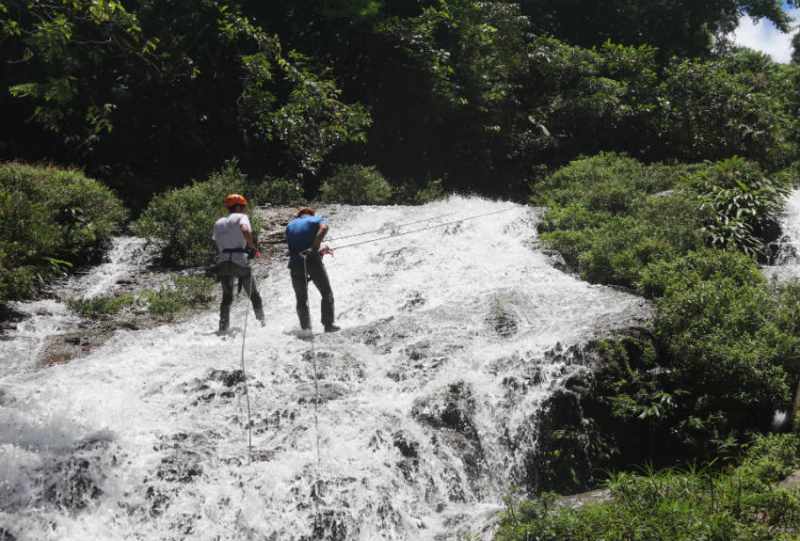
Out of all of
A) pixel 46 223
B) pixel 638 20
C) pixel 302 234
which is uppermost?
pixel 638 20

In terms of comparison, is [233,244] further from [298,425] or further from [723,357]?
[723,357]

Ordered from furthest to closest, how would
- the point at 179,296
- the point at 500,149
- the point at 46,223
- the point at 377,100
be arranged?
the point at 500,149, the point at 377,100, the point at 46,223, the point at 179,296

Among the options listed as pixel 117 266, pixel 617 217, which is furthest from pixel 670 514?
pixel 117 266

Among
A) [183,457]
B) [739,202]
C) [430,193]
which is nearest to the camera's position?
[183,457]

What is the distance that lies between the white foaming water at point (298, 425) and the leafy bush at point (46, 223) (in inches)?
93.2

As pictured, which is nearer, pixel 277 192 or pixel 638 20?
pixel 277 192

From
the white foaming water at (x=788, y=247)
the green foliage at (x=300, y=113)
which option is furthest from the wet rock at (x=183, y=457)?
the green foliage at (x=300, y=113)

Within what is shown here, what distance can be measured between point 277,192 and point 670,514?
13426 millimetres

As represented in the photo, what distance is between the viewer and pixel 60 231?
41.5ft

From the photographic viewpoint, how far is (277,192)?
17.7m

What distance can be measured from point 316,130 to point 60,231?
7.57 m

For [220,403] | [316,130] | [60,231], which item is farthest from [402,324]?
[316,130]

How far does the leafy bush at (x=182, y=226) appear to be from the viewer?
13930 millimetres

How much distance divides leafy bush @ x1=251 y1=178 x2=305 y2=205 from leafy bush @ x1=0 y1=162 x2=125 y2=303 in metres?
3.38
